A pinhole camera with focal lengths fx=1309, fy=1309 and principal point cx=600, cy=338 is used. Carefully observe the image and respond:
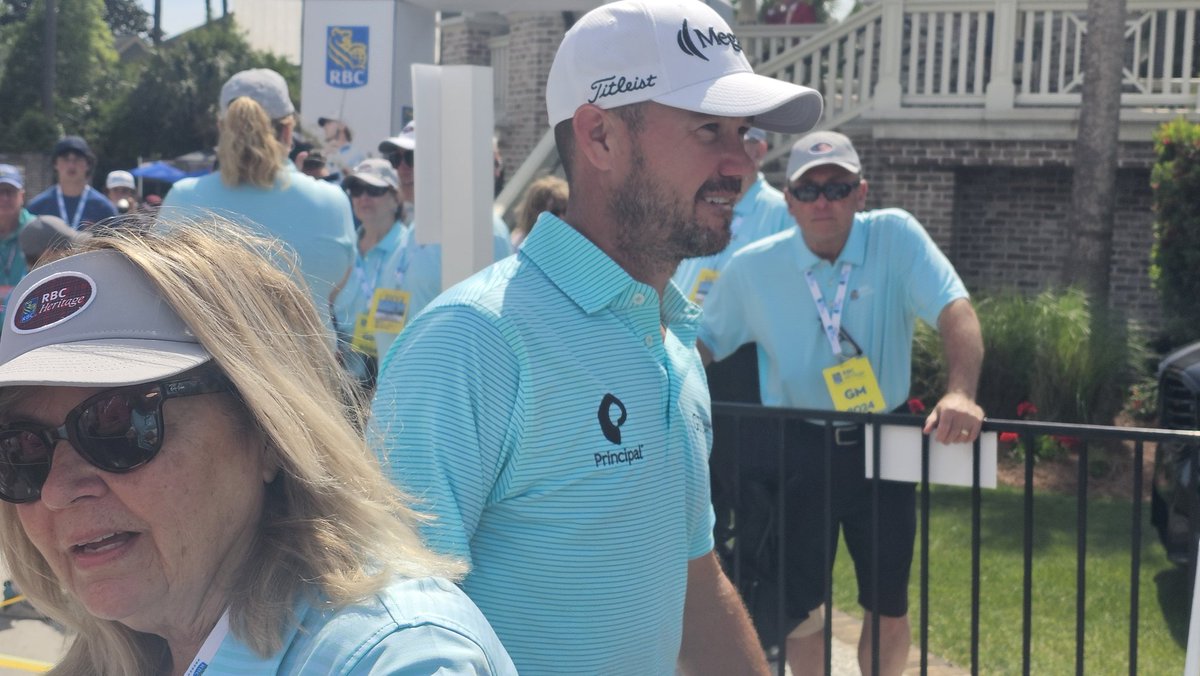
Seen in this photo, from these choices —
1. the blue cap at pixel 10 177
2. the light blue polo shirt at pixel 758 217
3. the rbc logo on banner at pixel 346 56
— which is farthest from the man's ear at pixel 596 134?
the rbc logo on banner at pixel 346 56

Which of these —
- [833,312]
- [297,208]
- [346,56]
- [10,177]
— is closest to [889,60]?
[346,56]

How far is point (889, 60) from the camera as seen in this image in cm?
1402

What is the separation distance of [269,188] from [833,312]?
2.49 meters

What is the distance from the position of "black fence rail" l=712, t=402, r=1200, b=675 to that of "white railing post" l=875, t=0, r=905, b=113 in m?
9.76

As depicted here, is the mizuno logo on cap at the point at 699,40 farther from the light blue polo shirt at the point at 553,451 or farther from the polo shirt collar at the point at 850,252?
the polo shirt collar at the point at 850,252

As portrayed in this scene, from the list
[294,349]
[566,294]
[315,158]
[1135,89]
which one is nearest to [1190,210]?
[1135,89]

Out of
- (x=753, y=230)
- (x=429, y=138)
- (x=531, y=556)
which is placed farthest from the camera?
(x=753, y=230)

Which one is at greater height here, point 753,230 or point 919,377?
point 753,230

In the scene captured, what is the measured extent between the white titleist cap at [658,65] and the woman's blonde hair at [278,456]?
92 centimetres

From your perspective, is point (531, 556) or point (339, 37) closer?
point (531, 556)

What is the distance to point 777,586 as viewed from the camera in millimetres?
4652

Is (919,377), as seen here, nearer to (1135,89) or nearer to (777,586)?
(777,586)

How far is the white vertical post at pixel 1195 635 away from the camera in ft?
12.1

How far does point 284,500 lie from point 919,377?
27.2ft
